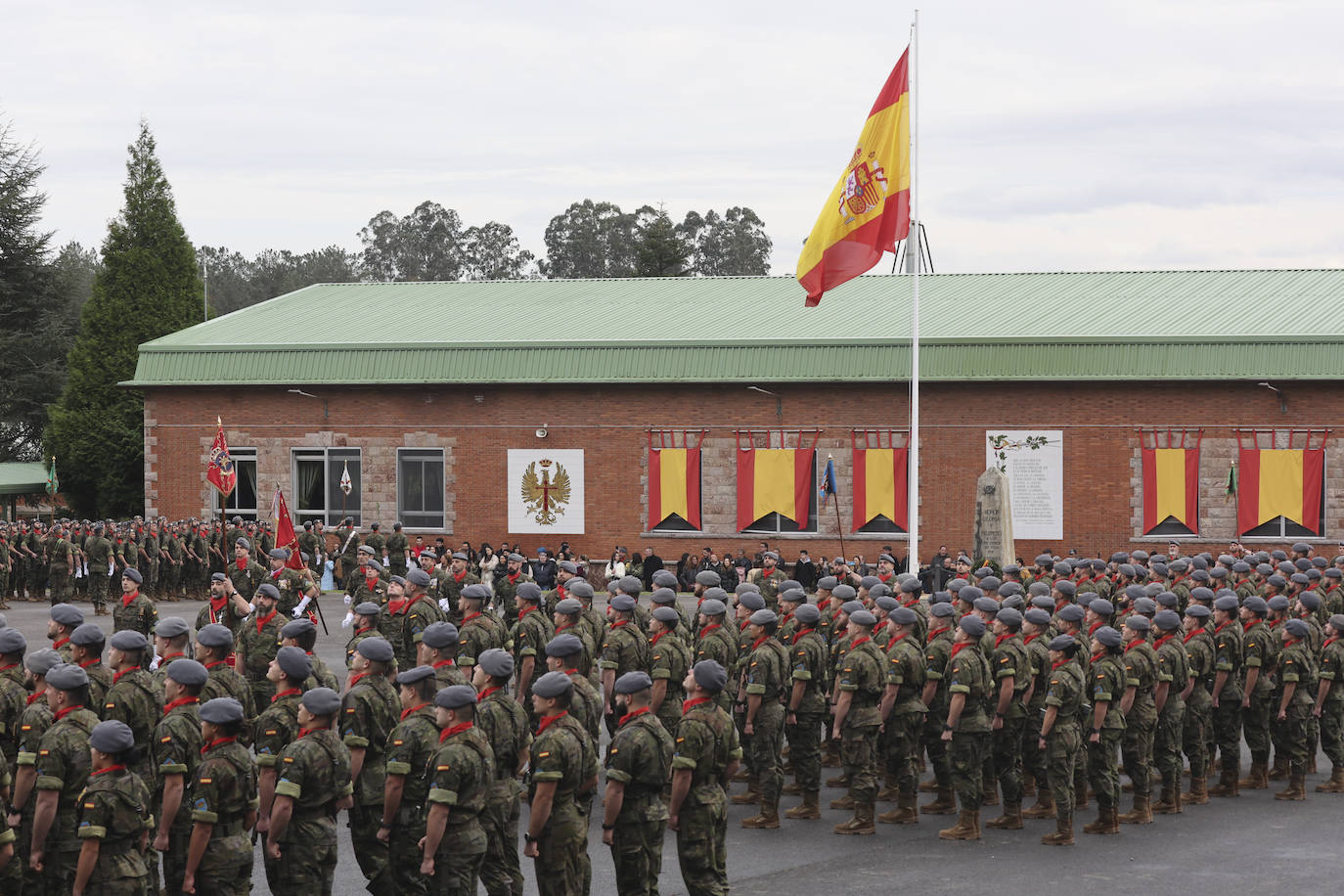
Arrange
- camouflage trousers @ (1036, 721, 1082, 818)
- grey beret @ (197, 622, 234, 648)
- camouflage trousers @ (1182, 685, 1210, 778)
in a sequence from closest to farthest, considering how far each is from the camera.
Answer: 1. grey beret @ (197, 622, 234, 648)
2. camouflage trousers @ (1036, 721, 1082, 818)
3. camouflage trousers @ (1182, 685, 1210, 778)

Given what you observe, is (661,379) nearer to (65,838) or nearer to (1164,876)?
(1164,876)

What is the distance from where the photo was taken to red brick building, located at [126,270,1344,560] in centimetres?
3077

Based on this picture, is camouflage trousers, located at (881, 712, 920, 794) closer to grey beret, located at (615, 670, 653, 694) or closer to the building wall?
→ grey beret, located at (615, 670, 653, 694)

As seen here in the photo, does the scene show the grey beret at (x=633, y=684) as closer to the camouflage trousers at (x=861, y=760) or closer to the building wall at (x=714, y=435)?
the camouflage trousers at (x=861, y=760)

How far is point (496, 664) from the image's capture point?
31.4ft

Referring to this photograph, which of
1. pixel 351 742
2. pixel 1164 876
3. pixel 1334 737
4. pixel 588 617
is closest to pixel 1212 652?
pixel 1334 737

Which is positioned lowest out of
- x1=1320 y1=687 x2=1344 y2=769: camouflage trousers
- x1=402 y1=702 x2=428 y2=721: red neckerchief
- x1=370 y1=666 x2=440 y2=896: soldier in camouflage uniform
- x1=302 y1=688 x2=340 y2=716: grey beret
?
x1=1320 y1=687 x2=1344 y2=769: camouflage trousers

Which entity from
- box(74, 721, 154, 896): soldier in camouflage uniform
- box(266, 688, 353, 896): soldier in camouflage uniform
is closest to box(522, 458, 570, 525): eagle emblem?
box(266, 688, 353, 896): soldier in camouflage uniform

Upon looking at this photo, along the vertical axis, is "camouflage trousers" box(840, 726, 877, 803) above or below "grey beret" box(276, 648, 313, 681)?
below

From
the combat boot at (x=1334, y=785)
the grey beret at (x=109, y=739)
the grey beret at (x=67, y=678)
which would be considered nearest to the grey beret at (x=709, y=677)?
the grey beret at (x=109, y=739)

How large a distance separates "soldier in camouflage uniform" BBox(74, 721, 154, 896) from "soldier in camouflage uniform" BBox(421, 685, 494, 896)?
1.59 meters

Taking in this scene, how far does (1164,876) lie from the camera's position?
11.2 metres

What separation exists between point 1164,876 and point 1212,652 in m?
3.68

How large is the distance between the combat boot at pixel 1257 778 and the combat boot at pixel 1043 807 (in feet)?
8.58
